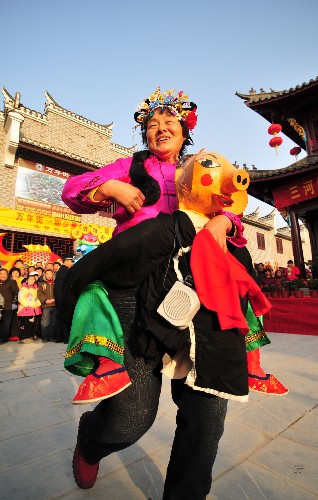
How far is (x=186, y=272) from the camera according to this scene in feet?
2.92

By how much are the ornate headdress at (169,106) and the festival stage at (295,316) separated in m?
5.52

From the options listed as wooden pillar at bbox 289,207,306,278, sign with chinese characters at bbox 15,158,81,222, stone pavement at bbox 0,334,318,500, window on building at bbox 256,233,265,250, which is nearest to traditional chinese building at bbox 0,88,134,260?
sign with chinese characters at bbox 15,158,81,222

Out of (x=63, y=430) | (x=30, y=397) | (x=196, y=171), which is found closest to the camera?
(x=196, y=171)

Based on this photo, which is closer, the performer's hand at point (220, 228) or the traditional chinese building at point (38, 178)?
the performer's hand at point (220, 228)

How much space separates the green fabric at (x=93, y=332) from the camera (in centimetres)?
91

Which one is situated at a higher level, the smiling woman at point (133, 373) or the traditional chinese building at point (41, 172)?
the traditional chinese building at point (41, 172)

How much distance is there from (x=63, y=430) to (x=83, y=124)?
1427cm

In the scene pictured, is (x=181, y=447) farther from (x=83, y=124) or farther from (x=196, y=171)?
(x=83, y=124)

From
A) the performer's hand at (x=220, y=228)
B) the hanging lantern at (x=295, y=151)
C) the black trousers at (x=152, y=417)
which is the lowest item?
the black trousers at (x=152, y=417)

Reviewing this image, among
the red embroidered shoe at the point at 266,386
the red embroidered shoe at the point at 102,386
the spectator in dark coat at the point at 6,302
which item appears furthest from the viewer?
the spectator in dark coat at the point at 6,302

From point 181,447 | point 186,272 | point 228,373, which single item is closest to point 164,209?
point 186,272

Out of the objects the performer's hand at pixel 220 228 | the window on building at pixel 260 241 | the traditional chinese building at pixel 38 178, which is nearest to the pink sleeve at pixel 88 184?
the performer's hand at pixel 220 228

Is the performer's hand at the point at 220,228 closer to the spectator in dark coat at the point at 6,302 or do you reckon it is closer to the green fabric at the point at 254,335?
the green fabric at the point at 254,335

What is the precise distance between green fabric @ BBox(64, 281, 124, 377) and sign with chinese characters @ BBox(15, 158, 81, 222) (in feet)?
35.5
